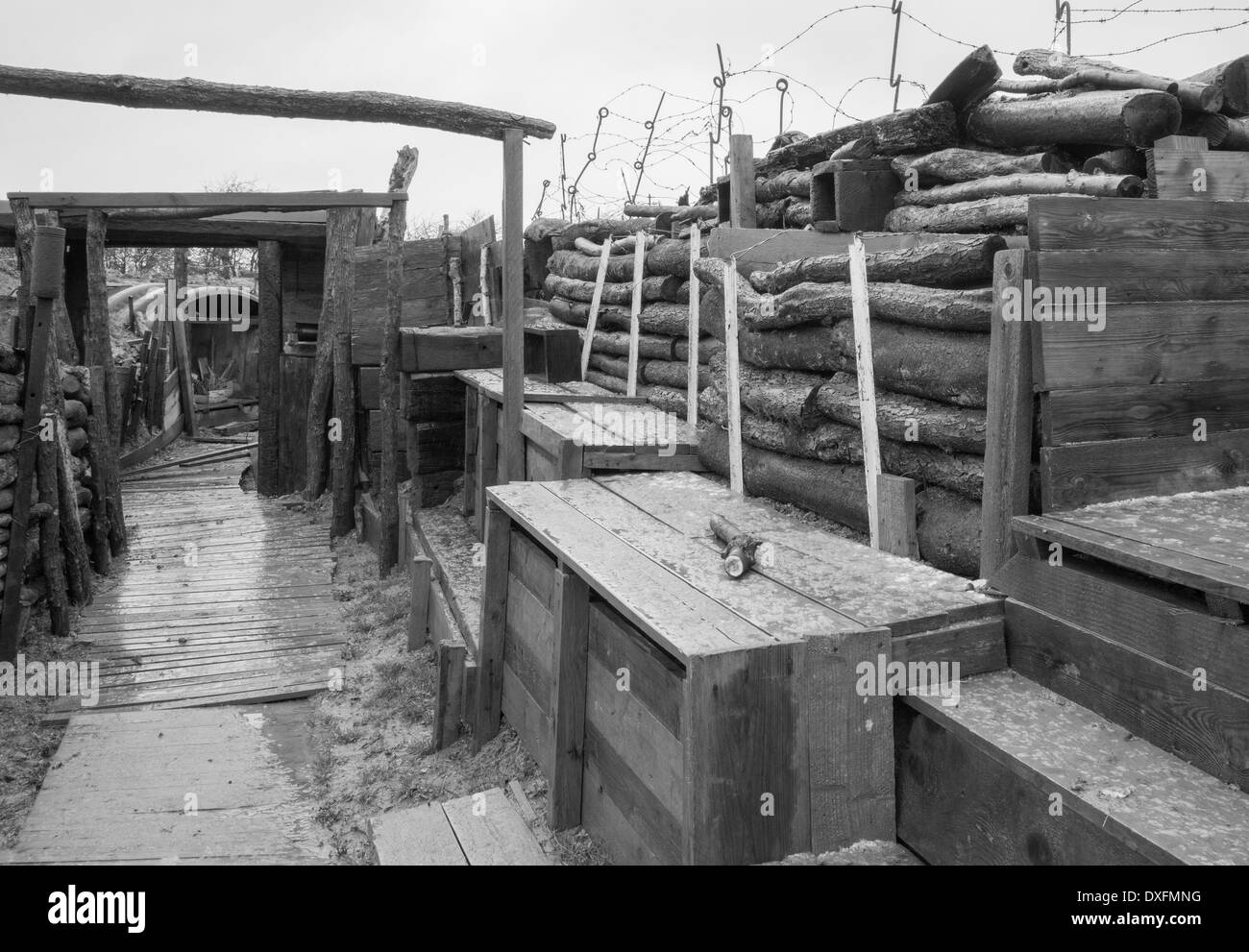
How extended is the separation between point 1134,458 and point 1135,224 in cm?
76

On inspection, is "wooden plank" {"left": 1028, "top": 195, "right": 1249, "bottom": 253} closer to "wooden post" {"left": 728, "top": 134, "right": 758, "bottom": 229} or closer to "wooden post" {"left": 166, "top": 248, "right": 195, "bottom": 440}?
"wooden post" {"left": 728, "top": 134, "right": 758, "bottom": 229}

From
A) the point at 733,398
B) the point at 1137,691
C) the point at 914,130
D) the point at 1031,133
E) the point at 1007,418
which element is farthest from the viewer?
the point at 914,130

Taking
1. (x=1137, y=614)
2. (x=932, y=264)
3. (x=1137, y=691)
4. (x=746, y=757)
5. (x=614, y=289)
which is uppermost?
(x=614, y=289)

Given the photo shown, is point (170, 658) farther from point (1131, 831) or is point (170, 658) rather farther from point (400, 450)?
point (1131, 831)

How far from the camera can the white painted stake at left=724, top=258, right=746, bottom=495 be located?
528 centimetres

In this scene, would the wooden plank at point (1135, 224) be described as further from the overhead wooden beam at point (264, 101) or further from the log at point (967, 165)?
the overhead wooden beam at point (264, 101)

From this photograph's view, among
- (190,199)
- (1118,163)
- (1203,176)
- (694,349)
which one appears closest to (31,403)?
(190,199)

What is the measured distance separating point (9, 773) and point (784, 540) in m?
4.58

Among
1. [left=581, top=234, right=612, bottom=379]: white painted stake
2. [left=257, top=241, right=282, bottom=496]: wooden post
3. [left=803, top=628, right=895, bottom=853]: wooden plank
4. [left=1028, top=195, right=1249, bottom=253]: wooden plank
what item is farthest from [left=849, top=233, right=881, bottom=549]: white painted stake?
[left=257, top=241, right=282, bottom=496]: wooden post

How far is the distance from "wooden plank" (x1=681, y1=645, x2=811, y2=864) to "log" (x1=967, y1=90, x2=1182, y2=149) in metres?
3.47

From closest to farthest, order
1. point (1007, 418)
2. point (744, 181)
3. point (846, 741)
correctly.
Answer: point (846, 741) < point (1007, 418) < point (744, 181)

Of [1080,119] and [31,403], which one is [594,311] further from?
[1080,119]

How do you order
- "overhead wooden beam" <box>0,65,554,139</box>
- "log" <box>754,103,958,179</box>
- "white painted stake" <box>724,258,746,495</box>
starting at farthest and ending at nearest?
"overhead wooden beam" <box>0,65,554,139</box>
"log" <box>754,103,958,179</box>
"white painted stake" <box>724,258,746,495</box>

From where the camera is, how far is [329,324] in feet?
38.8
